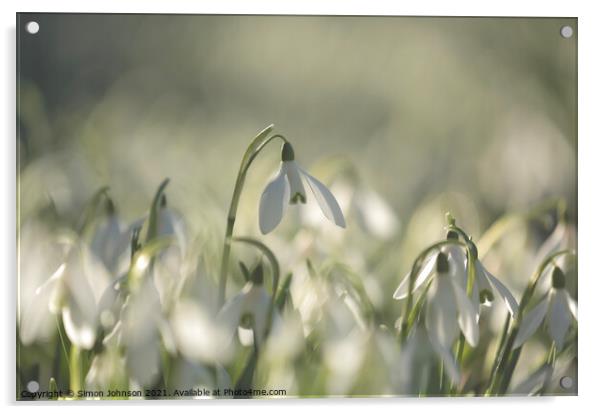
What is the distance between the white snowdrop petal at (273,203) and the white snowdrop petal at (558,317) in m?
0.55

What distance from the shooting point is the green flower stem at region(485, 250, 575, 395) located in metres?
1.33

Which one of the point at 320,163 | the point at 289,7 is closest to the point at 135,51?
the point at 289,7

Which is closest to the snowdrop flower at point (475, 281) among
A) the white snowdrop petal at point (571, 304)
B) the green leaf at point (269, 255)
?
the white snowdrop petal at point (571, 304)

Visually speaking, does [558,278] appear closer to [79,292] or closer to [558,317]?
[558,317]

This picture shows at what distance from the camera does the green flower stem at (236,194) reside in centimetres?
130

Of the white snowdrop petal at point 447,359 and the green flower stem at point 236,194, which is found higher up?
the green flower stem at point 236,194

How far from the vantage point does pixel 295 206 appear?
4.28 ft

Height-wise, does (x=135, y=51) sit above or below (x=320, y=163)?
above

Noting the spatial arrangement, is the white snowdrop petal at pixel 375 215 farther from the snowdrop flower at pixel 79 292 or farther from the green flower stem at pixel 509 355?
the snowdrop flower at pixel 79 292

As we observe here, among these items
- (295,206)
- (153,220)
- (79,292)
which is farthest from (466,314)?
(79,292)

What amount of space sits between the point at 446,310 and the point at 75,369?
2.32 ft

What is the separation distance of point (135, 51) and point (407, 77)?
525 millimetres

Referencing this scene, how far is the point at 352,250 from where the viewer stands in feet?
4.32
